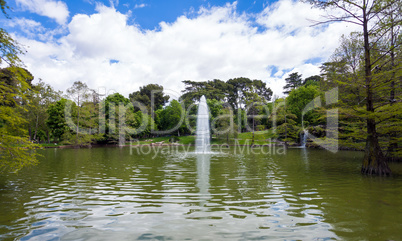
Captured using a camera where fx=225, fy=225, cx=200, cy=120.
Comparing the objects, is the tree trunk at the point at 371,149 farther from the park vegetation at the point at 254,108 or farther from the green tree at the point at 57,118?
the green tree at the point at 57,118

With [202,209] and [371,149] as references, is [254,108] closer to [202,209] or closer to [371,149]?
[371,149]

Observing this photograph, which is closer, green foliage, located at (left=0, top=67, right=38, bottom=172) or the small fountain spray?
green foliage, located at (left=0, top=67, right=38, bottom=172)

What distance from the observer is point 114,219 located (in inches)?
215

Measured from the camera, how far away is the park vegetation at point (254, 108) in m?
8.92

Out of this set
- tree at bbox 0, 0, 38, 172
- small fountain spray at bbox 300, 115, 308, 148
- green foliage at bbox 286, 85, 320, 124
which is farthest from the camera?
green foliage at bbox 286, 85, 320, 124

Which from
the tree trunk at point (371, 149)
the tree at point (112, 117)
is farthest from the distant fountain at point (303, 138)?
the tree at point (112, 117)

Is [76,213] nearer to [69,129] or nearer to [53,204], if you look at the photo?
[53,204]

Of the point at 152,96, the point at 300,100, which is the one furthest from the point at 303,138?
the point at 152,96

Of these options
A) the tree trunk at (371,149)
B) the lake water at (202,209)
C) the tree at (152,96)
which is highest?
the tree at (152,96)

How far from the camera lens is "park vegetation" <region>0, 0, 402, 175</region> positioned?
29.3ft

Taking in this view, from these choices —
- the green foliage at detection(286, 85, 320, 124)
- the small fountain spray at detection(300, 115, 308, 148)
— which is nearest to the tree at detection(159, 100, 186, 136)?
the green foliage at detection(286, 85, 320, 124)

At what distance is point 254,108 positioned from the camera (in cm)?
4591

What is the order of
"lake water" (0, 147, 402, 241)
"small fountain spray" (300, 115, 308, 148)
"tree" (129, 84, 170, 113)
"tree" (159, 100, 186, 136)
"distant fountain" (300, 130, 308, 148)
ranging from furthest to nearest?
"tree" (129, 84, 170, 113) → "tree" (159, 100, 186, 136) → "distant fountain" (300, 130, 308, 148) → "small fountain spray" (300, 115, 308, 148) → "lake water" (0, 147, 402, 241)

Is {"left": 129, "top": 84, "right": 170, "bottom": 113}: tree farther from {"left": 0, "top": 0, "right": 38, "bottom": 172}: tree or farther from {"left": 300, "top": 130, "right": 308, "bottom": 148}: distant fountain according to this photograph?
{"left": 0, "top": 0, "right": 38, "bottom": 172}: tree
